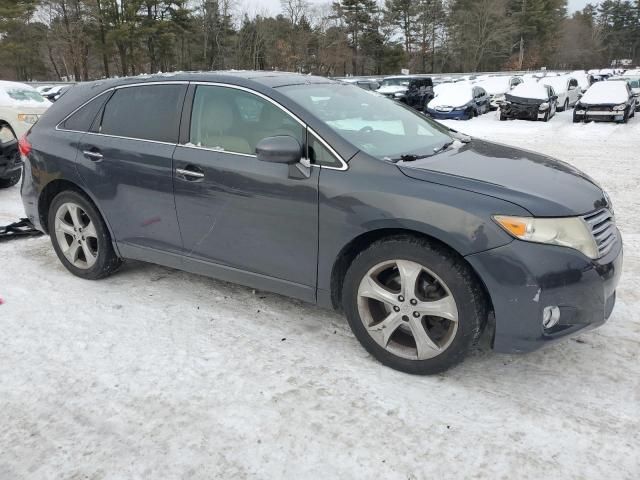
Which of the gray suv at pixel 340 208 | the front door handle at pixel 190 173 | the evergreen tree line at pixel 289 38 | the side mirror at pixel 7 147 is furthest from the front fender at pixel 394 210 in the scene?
the evergreen tree line at pixel 289 38

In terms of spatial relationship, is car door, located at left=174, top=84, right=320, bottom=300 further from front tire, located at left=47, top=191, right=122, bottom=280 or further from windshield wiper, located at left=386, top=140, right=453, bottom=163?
front tire, located at left=47, top=191, right=122, bottom=280

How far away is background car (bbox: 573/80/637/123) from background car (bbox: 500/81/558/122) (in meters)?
1.12

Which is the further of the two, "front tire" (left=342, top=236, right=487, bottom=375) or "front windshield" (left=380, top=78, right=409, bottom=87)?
Answer: "front windshield" (left=380, top=78, right=409, bottom=87)

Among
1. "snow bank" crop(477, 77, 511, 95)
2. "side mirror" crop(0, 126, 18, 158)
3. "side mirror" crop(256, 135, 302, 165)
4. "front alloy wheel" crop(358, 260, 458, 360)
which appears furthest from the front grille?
"snow bank" crop(477, 77, 511, 95)

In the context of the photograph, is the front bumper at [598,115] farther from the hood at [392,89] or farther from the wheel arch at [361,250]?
the wheel arch at [361,250]

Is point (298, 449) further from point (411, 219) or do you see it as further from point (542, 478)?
point (411, 219)

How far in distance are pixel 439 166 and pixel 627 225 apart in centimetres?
382

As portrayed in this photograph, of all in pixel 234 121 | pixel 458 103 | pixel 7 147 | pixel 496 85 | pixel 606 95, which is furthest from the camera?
pixel 496 85

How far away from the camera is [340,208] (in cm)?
299

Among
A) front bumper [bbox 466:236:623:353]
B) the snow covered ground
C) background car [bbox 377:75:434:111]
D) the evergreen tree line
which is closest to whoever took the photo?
the snow covered ground

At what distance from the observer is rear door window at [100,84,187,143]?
3.72 metres

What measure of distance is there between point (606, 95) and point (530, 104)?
7.78 feet

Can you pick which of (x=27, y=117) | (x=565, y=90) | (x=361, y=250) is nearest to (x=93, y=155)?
(x=361, y=250)

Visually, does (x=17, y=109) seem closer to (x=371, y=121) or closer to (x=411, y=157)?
(x=371, y=121)
